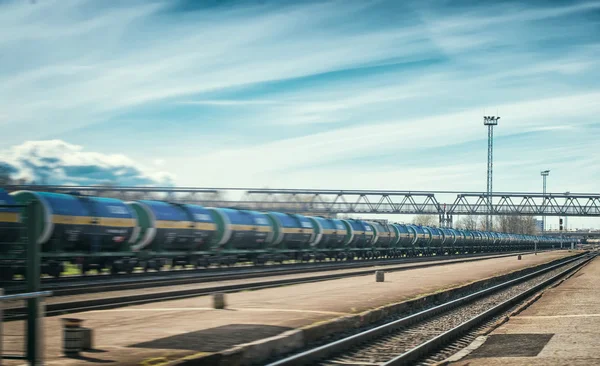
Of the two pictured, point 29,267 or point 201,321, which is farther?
point 201,321

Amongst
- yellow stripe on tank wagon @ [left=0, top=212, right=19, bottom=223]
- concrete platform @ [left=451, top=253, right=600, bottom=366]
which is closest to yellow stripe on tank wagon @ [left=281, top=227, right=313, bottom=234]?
concrete platform @ [left=451, top=253, right=600, bottom=366]

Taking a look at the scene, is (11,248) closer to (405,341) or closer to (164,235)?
(405,341)

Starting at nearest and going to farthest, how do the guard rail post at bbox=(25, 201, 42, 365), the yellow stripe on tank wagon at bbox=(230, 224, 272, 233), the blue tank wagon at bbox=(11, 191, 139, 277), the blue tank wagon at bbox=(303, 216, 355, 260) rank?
the guard rail post at bbox=(25, 201, 42, 365) < the blue tank wagon at bbox=(11, 191, 139, 277) < the yellow stripe on tank wagon at bbox=(230, 224, 272, 233) < the blue tank wagon at bbox=(303, 216, 355, 260)

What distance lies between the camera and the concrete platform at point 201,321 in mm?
11411

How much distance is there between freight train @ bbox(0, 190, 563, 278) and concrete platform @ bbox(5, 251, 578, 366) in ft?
8.09

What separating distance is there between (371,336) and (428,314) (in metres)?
4.91

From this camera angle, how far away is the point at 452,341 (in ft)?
51.0

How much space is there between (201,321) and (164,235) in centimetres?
2060

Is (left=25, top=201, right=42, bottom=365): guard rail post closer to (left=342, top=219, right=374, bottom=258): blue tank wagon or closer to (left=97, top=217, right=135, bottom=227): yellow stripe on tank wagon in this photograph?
(left=97, top=217, right=135, bottom=227): yellow stripe on tank wagon

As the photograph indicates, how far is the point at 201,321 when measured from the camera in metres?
15.9

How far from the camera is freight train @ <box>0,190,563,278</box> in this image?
28.5m

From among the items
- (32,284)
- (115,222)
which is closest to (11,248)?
(32,284)

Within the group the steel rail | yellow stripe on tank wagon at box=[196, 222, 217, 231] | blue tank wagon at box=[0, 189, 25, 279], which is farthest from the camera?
yellow stripe on tank wagon at box=[196, 222, 217, 231]

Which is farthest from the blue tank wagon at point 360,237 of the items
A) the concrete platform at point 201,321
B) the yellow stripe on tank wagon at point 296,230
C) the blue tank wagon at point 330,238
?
the concrete platform at point 201,321
